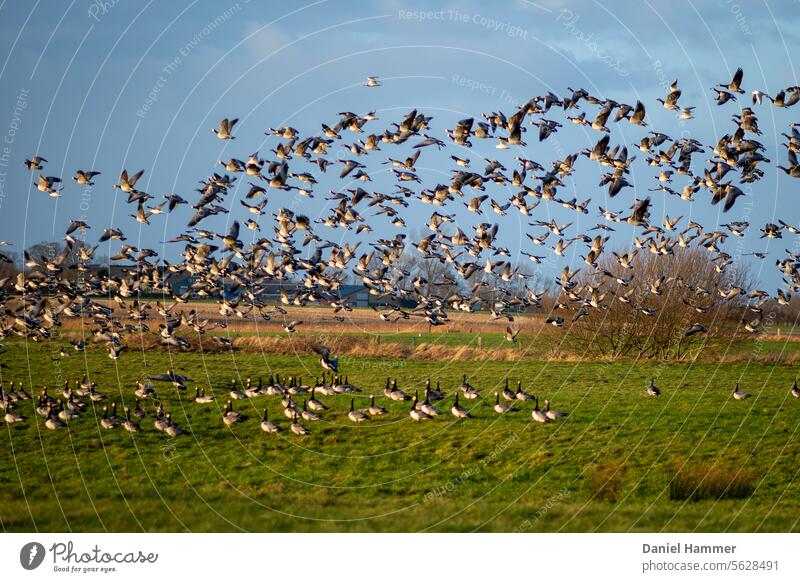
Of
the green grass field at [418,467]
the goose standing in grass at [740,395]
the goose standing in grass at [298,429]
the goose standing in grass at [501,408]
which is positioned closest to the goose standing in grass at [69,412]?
Answer: the green grass field at [418,467]

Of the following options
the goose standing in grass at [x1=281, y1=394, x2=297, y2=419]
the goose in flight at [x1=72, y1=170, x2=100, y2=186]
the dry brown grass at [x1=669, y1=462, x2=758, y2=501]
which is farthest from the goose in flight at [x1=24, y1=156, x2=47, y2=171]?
the dry brown grass at [x1=669, y1=462, x2=758, y2=501]

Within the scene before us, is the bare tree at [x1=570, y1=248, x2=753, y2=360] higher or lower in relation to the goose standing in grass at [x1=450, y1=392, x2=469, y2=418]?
higher

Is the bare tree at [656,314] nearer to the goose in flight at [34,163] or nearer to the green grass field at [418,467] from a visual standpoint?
the green grass field at [418,467]

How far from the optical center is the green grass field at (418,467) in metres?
22.1

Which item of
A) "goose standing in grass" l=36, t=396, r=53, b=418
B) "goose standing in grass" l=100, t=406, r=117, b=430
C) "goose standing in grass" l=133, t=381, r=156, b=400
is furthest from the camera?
"goose standing in grass" l=133, t=381, r=156, b=400

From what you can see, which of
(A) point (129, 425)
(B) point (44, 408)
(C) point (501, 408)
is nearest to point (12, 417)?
(B) point (44, 408)

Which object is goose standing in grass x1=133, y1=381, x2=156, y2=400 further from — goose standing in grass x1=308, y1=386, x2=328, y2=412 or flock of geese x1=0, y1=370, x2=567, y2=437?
goose standing in grass x1=308, y1=386, x2=328, y2=412

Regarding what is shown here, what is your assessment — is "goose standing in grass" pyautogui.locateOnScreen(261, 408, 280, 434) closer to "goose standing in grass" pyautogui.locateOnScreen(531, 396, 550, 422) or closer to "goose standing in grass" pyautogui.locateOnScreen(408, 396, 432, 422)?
"goose standing in grass" pyautogui.locateOnScreen(408, 396, 432, 422)

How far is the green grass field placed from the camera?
22.1 meters

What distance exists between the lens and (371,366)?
161ft

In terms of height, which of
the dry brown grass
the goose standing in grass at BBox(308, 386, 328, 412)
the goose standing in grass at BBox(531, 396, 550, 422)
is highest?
the goose standing in grass at BBox(308, 386, 328, 412)

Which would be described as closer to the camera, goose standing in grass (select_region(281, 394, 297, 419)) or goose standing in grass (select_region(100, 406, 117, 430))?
goose standing in grass (select_region(100, 406, 117, 430))

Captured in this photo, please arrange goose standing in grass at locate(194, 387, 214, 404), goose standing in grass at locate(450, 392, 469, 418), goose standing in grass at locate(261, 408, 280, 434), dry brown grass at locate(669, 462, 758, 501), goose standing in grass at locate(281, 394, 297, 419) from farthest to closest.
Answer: goose standing in grass at locate(194, 387, 214, 404) → goose standing in grass at locate(281, 394, 297, 419) → goose standing in grass at locate(450, 392, 469, 418) → goose standing in grass at locate(261, 408, 280, 434) → dry brown grass at locate(669, 462, 758, 501)

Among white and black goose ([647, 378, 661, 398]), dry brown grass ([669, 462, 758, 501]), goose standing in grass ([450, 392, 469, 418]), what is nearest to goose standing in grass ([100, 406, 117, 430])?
goose standing in grass ([450, 392, 469, 418])
